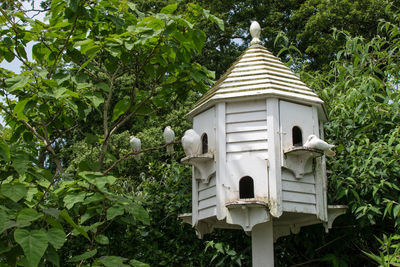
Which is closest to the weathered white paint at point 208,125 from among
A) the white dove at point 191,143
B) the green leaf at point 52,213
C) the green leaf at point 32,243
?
the white dove at point 191,143

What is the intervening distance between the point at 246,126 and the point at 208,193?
0.75 m

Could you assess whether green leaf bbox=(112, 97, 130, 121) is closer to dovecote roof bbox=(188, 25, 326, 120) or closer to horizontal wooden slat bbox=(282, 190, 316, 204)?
dovecote roof bbox=(188, 25, 326, 120)

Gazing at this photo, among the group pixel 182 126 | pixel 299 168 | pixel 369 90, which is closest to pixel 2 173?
pixel 299 168

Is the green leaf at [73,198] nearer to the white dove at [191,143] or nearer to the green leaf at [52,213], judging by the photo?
the green leaf at [52,213]

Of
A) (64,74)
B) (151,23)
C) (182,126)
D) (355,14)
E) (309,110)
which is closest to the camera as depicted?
(151,23)

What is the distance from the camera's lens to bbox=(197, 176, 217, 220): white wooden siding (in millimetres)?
5180

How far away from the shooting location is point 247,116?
5148 mm

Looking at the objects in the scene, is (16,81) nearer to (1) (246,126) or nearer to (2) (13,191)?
(2) (13,191)

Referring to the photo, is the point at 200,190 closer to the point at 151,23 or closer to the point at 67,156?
the point at 151,23

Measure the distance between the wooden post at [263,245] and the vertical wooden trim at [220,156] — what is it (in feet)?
1.72

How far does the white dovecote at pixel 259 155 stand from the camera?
4.86 meters

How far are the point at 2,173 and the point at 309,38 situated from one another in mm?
11243

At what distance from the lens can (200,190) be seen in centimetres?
545

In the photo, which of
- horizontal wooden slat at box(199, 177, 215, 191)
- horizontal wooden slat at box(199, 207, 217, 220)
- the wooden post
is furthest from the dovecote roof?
the wooden post
